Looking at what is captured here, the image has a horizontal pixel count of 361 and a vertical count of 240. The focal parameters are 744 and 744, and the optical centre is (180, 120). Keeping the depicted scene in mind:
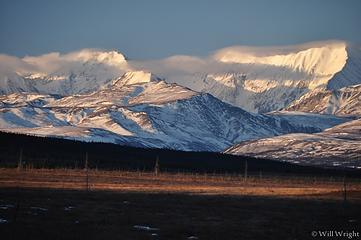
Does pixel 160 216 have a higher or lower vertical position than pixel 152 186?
lower

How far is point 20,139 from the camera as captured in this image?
19338 centimetres

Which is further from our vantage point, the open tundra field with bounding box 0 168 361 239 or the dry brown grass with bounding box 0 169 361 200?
the dry brown grass with bounding box 0 169 361 200

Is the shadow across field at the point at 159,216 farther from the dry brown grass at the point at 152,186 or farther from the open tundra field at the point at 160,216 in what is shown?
the dry brown grass at the point at 152,186

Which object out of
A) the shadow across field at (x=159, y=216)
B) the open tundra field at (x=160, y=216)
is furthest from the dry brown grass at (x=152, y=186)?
the shadow across field at (x=159, y=216)

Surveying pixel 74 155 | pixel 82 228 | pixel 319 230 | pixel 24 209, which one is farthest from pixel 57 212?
pixel 74 155

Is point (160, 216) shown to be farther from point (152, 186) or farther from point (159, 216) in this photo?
point (152, 186)

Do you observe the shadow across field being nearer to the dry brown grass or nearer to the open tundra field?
the open tundra field

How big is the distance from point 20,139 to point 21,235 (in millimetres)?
159511

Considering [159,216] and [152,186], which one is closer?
[159,216]

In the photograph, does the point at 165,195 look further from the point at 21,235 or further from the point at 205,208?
the point at 21,235

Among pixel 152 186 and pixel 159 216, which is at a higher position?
pixel 152 186

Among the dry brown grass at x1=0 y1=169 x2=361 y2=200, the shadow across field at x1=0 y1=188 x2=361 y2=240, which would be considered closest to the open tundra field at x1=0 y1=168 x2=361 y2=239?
the shadow across field at x1=0 y1=188 x2=361 y2=240

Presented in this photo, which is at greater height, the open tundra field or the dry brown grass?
the dry brown grass

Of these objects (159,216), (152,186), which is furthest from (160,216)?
(152,186)
